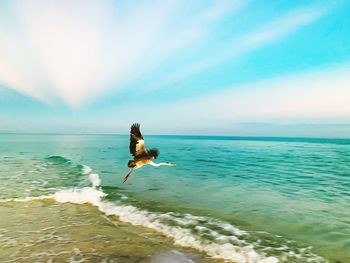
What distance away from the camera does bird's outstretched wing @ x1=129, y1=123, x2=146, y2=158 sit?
8.16 metres

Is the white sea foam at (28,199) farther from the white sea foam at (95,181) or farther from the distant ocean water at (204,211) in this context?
the white sea foam at (95,181)

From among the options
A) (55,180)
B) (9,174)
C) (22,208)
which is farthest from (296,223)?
(9,174)

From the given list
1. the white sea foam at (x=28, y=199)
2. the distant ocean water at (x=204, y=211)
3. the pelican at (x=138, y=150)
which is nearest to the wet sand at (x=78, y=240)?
the distant ocean water at (x=204, y=211)

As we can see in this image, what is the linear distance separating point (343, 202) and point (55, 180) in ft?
58.4

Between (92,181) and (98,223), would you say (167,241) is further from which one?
(92,181)

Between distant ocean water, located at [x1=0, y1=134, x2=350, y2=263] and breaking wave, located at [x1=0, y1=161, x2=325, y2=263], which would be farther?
distant ocean water, located at [x1=0, y1=134, x2=350, y2=263]

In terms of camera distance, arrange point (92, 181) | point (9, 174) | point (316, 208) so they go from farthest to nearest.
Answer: point (9, 174)
point (92, 181)
point (316, 208)

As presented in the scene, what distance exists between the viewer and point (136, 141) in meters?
8.30

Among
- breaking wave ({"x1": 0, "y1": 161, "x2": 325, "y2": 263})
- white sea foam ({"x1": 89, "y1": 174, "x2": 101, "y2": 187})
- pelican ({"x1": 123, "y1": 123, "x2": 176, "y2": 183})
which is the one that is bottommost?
breaking wave ({"x1": 0, "y1": 161, "x2": 325, "y2": 263})

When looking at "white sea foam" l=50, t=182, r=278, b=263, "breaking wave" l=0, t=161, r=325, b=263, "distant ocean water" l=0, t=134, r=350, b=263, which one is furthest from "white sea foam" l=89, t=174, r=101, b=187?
"breaking wave" l=0, t=161, r=325, b=263

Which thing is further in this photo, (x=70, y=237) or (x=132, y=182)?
(x=132, y=182)

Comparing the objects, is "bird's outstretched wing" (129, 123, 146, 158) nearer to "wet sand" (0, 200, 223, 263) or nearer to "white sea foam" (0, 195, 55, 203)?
"wet sand" (0, 200, 223, 263)

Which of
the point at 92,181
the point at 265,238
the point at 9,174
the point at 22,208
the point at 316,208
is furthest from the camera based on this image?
the point at 9,174

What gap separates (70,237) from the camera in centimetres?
937
